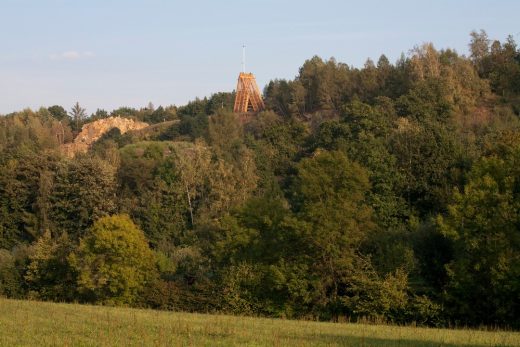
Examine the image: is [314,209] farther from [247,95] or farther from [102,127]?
[102,127]

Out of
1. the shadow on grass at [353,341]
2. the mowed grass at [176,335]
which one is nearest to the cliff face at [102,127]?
the mowed grass at [176,335]

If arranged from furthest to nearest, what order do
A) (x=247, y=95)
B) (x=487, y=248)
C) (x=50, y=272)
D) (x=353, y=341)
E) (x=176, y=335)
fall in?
(x=247, y=95), (x=50, y=272), (x=487, y=248), (x=353, y=341), (x=176, y=335)

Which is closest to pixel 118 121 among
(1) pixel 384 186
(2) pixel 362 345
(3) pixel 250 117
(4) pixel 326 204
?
(3) pixel 250 117

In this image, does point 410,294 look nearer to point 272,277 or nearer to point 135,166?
point 272,277

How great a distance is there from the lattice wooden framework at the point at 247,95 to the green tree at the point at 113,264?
63.4m

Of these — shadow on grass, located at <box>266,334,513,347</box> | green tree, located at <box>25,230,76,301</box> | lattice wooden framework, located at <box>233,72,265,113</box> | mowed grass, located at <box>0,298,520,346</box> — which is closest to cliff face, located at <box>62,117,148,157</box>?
lattice wooden framework, located at <box>233,72,265,113</box>

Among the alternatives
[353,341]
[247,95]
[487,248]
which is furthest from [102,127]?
[353,341]

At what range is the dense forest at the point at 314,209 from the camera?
42.2 m

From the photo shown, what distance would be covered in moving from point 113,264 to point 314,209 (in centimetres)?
1461

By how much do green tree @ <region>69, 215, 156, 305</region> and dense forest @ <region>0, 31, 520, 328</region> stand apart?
110mm

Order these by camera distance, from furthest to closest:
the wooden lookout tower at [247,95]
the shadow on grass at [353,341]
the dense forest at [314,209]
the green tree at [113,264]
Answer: the wooden lookout tower at [247,95], the green tree at [113,264], the dense forest at [314,209], the shadow on grass at [353,341]

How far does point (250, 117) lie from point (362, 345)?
90.0 m

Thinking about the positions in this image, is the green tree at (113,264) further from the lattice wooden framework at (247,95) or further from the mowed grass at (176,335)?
the lattice wooden framework at (247,95)

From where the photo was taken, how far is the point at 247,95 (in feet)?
383
